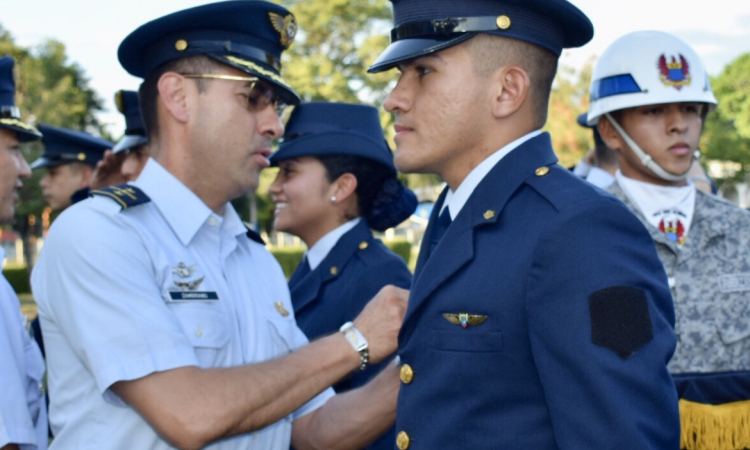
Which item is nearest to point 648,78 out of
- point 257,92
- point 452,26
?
point 452,26

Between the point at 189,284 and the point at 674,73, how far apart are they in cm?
240

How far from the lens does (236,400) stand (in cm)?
243

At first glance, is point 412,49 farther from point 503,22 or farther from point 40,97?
point 40,97

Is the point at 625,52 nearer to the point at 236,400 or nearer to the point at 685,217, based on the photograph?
the point at 685,217

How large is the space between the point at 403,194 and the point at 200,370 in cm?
223

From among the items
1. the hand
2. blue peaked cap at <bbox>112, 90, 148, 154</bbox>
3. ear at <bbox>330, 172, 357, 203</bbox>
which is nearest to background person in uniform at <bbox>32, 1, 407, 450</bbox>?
ear at <bbox>330, 172, 357, 203</bbox>

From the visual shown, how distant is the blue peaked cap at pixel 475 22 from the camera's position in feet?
7.14

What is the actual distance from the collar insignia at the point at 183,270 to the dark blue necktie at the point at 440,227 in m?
0.91

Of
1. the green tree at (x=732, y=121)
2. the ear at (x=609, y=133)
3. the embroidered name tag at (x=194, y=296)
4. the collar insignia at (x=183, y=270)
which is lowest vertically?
the green tree at (x=732, y=121)

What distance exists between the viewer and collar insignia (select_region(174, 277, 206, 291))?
2.64 meters

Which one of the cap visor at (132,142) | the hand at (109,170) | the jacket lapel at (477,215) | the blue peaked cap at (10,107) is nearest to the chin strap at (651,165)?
the jacket lapel at (477,215)

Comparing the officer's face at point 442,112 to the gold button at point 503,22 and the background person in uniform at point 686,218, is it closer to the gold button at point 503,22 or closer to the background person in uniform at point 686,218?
the gold button at point 503,22

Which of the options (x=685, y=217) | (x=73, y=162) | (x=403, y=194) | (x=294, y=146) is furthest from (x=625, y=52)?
(x=73, y=162)

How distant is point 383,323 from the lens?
8.88 feet
